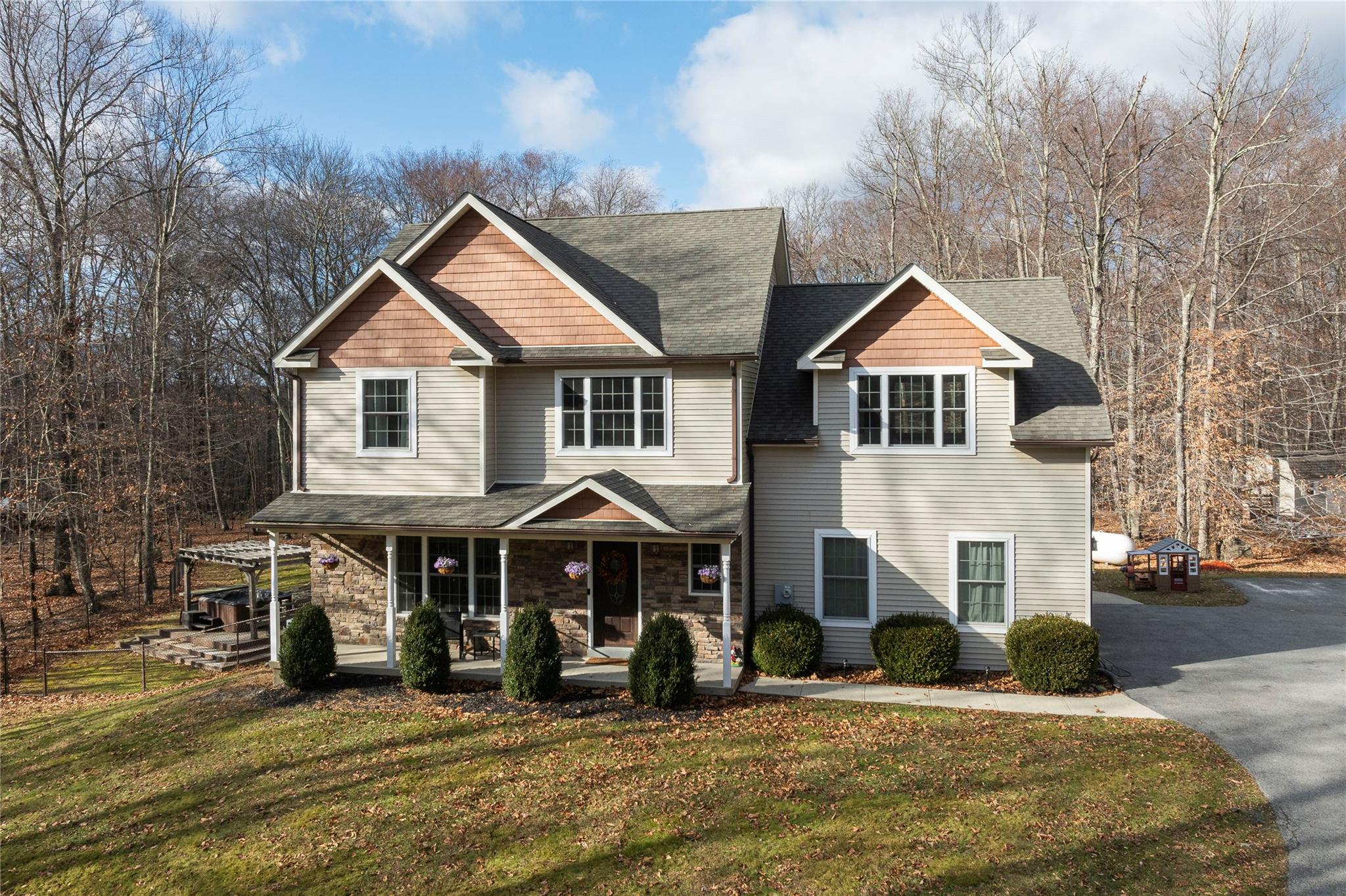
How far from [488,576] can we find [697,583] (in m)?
4.14

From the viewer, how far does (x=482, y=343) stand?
13867 mm

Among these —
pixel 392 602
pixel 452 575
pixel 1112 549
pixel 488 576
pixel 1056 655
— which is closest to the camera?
pixel 1056 655

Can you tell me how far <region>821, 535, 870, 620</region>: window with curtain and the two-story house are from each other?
4 cm

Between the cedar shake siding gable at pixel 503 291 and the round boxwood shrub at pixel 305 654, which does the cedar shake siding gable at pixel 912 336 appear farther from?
the round boxwood shrub at pixel 305 654

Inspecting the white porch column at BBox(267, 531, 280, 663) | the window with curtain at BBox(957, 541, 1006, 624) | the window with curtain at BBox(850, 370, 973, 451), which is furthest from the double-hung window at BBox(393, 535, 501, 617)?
the window with curtain at BBox(957, 541, 1006, 624)

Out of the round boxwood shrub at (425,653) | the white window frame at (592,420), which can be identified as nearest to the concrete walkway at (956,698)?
the white window frame at (592,420)

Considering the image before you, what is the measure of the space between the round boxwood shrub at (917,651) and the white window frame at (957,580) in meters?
0.56

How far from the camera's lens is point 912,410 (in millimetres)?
13672

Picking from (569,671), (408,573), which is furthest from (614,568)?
(408,573)

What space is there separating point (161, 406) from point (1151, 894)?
2767 cm

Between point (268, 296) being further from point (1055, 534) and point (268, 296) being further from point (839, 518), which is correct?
point (1055, 534)

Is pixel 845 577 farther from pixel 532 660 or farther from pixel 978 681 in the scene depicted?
Answer: pixel 532 660

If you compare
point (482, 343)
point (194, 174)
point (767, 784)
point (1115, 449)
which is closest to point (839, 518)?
point (767, 784)

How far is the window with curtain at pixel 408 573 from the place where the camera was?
582 inches
